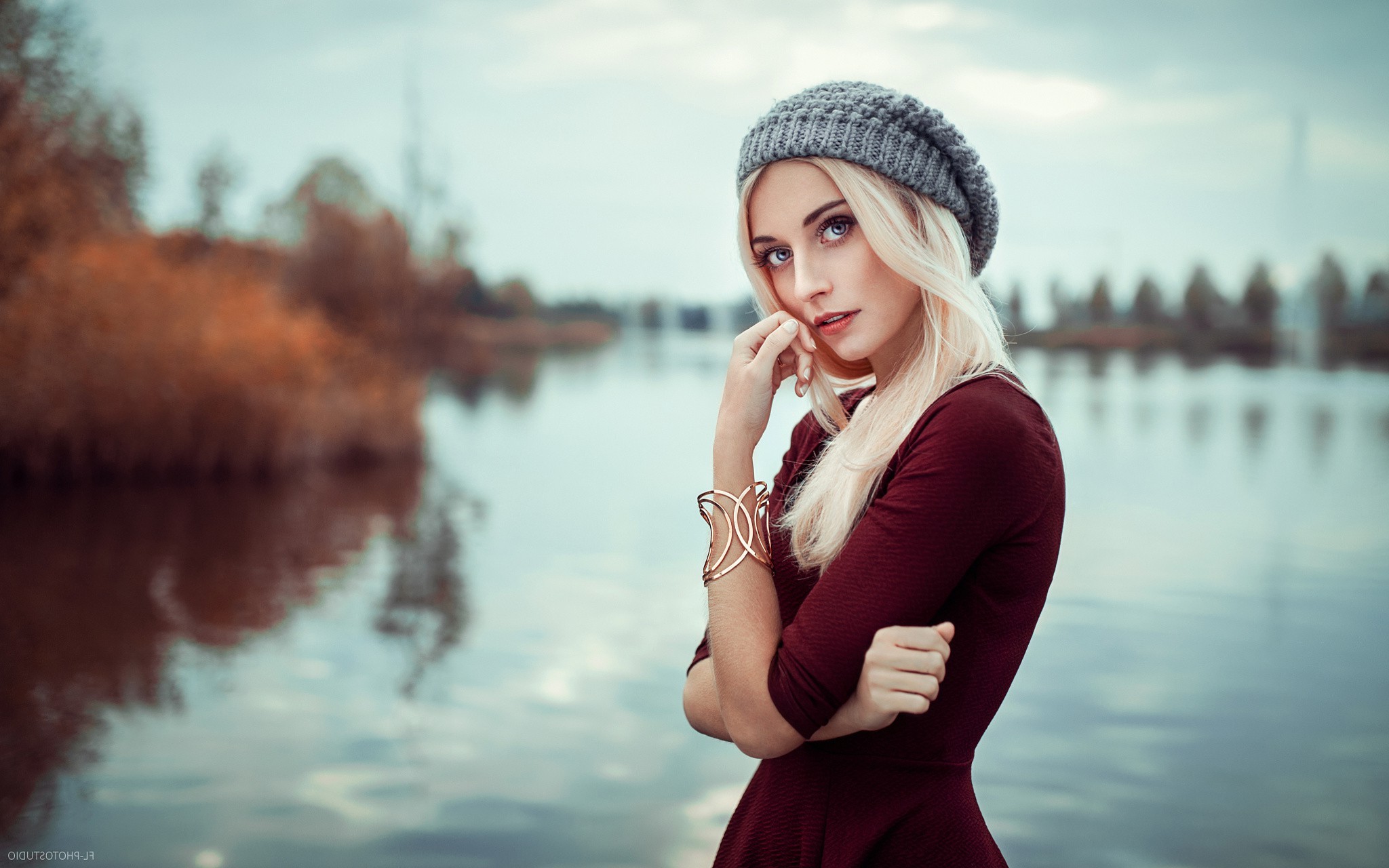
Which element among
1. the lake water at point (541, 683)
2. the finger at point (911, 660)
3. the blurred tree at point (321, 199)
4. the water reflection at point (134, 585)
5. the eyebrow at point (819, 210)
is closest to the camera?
the finger at point (911, 660)

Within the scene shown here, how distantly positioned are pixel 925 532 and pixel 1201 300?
111ft

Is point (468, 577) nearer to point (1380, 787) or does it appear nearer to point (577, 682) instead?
point (577, 682)

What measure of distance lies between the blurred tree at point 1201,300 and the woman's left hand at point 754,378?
32804mm

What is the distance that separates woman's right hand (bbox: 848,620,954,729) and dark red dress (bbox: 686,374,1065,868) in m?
0.03

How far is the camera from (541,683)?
6.93 meters

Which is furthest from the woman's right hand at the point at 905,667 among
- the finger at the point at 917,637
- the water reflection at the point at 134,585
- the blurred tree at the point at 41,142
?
the blurred tree at the point at 41,142

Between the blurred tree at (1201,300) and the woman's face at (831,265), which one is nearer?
the woman's face at (831,265)

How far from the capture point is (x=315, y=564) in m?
10.4

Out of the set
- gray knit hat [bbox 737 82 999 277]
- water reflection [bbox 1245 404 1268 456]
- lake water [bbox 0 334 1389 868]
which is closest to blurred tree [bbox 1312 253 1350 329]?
water reflection [bbox 1245 404 1268 456]

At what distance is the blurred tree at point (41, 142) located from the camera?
10969 mm

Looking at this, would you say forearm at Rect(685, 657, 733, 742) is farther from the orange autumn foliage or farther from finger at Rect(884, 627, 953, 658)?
the orange autumn foliage

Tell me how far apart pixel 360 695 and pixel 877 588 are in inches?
242

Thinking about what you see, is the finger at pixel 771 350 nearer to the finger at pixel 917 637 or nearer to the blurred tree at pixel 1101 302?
the finger at pixel 917 637

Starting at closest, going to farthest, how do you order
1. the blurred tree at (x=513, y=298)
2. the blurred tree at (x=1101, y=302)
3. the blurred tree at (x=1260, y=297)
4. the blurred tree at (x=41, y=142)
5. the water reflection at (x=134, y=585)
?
the water reflection at (x=134, y=585) → the blurred tree at (x=41, y=142) → the blurred tree at (x=1101, y=302) → the blurred tree at (x=1260, y=297) → the blurred tree at (x=513, y=298)
